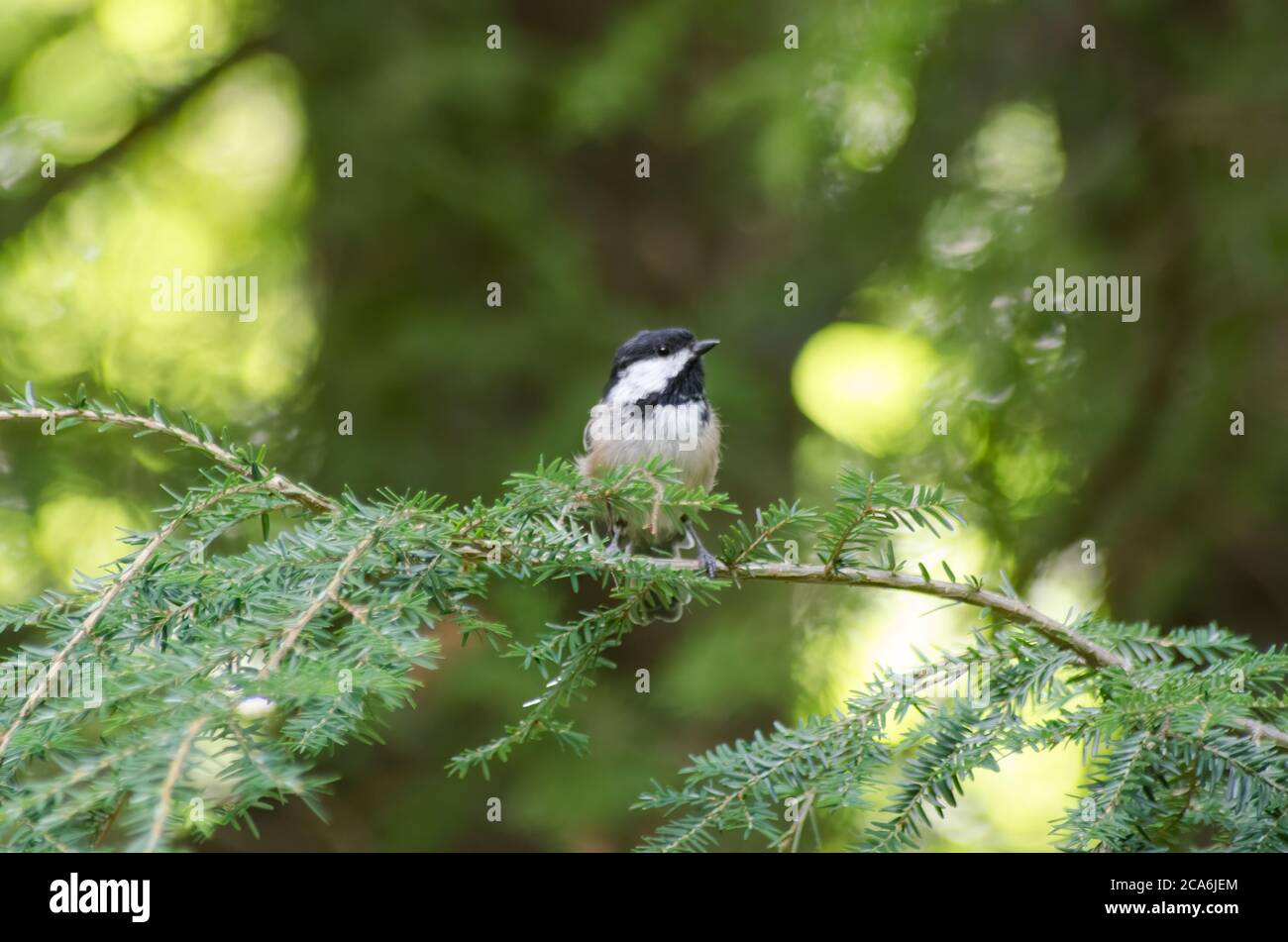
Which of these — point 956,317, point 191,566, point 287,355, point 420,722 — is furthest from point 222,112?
point 191,566

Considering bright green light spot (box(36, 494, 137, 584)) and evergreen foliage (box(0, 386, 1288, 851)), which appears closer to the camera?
evergreen foliage (box(0, 386, 1288, 851))

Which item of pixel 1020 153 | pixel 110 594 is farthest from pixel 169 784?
pixel 1020 153

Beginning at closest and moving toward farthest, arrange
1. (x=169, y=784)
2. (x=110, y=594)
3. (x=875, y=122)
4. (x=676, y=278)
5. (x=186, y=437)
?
1. (x=169, y=784)
2. (x=110, y=594)
3. (x=186, y=437)
4. (x=875, y=122)
5. (x=676, y=278)

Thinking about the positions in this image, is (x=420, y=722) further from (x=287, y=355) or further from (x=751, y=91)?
(x=751, y=91)

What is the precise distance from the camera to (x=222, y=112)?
183 inches

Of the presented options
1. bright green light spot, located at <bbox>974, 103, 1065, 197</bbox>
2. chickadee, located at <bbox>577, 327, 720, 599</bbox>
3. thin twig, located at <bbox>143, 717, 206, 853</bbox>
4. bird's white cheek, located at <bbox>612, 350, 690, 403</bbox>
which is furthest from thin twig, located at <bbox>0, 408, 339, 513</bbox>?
bright green light spot, located at <bbox>974, 103, 1065, 197</bbox>

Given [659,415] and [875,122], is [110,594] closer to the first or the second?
[659,415]

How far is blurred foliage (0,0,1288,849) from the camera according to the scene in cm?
338

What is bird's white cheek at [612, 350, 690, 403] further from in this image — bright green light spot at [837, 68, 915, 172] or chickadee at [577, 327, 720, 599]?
bright green light spot at [837, 68, 915, 172]

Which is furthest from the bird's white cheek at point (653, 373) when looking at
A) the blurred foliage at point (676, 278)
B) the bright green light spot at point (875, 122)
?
the bright green light spot at point (875, 122)

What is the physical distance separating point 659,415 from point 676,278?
133 centimetres

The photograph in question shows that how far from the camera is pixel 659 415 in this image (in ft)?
11.3

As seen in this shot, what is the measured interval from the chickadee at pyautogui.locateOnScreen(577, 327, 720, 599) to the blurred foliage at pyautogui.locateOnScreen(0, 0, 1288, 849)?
0.32m
